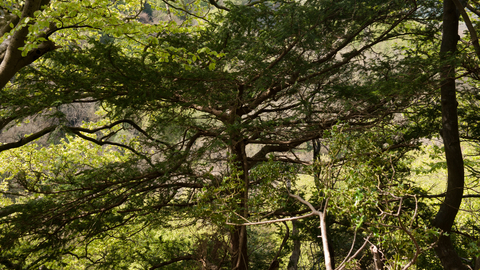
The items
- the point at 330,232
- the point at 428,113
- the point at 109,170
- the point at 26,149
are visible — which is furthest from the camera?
the point at 26,149

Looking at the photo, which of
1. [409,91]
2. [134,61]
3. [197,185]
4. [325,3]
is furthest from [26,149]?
[409,91]

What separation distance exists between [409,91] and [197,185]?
3.98 meters

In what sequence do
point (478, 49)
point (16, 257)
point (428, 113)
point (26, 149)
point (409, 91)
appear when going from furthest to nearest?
point (26, 149), point (428, 113), point (16, 257), point (409, 91), point (478, 49)

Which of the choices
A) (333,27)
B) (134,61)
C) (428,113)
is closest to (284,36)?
(333,27)

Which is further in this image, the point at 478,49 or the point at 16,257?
the point at 16,257

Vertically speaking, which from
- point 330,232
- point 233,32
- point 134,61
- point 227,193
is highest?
point 233,32

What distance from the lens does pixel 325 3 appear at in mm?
5230

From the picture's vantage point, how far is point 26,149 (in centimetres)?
1279

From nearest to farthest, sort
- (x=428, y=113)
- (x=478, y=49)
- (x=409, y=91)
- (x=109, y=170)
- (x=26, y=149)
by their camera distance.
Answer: (x=478, y=49), (x=409, y=91), (x=109, y=170), (x=428, y=113), (x=26, y=149)

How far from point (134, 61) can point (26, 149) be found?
10.8 m

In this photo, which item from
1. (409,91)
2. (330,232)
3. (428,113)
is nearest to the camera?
(409,91)

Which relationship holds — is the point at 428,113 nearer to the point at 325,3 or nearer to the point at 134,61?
the point at 325,3

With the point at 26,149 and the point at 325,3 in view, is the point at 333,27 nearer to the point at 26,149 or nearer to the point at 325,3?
the point at 325,3

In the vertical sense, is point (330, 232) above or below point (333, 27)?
below
